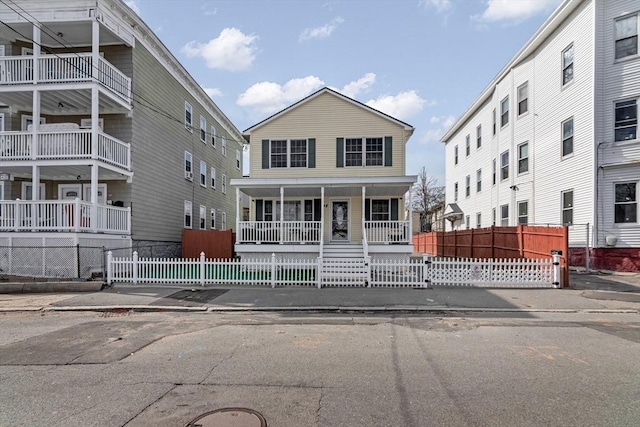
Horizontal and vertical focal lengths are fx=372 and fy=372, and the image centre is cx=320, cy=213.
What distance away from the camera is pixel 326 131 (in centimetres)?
1822

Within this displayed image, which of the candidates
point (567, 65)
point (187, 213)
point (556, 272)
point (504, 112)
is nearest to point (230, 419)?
point (556, 272)

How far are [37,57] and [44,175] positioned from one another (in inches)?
194

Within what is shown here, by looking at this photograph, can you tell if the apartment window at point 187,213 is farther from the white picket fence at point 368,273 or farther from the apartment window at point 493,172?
the apartment window at point 493,172

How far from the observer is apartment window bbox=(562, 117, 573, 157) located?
16859 millimetres

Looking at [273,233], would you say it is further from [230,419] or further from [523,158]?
[523,158]

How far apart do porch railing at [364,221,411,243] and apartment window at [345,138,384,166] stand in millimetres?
3360

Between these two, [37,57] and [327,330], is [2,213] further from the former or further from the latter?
[327,330]

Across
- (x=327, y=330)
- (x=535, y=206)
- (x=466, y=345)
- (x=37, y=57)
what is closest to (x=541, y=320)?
(x=466, y=345)

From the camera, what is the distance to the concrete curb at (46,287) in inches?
456

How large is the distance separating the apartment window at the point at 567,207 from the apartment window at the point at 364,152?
8.57 m

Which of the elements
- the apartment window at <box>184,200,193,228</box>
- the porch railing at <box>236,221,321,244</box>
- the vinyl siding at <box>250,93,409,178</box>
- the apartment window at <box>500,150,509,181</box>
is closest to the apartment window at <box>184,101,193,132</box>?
the apartment window at <box>184,200,193,228</box>

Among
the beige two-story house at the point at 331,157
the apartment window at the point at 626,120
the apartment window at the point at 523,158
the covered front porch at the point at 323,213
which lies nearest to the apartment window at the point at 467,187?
the apartment window at the point at 523,158

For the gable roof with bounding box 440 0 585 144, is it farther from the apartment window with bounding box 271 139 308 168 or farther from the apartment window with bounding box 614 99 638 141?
the apartment window with bounding box 271 139 308 168

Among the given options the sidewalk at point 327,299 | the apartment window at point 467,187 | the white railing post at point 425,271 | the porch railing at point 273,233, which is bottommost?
the sidewalk at point 327,299
